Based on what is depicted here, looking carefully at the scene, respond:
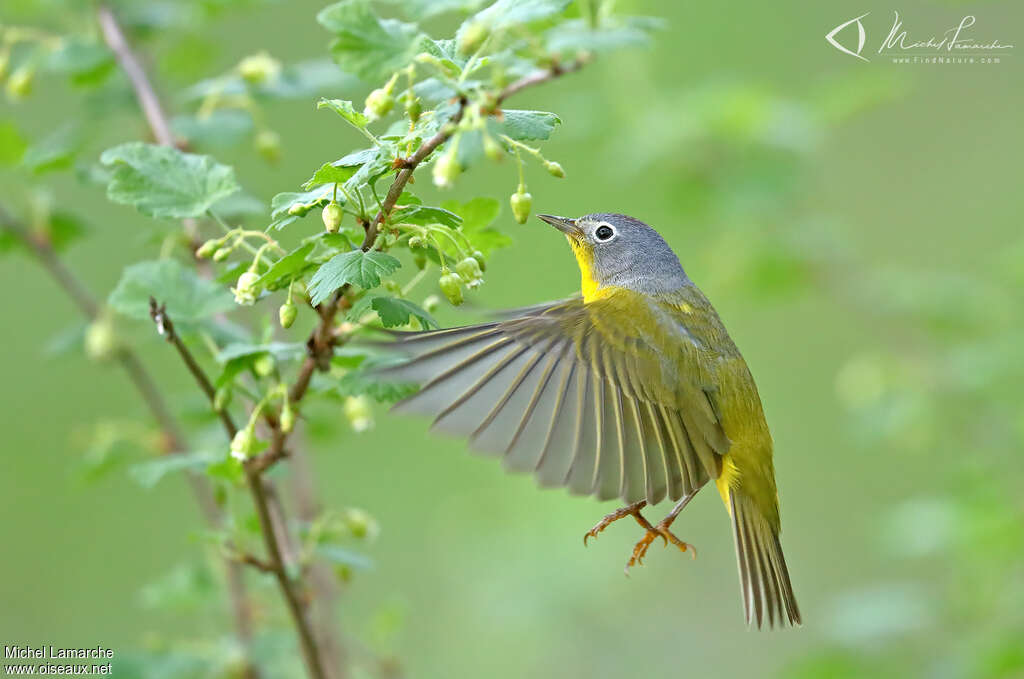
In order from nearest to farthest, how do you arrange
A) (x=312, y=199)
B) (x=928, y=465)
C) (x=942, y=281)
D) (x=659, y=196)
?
(x=312, y=199), (x=942, y=281), (x=659, y=196), (x=928, y=465)

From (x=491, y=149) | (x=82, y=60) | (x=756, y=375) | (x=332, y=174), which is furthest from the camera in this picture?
Answer: (x=756, y=375)

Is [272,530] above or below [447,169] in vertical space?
below

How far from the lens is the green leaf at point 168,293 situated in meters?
2.15

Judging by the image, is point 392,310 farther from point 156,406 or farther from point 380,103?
point 156,406

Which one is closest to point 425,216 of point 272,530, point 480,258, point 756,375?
point 480,258

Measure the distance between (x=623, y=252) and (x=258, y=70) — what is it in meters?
1.21

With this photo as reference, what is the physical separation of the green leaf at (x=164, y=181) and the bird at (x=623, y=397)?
46 centimetres

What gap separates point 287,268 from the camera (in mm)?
1766

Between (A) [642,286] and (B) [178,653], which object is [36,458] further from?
(A) [642,286]

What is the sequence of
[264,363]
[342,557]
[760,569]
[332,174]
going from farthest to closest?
[760,569] → [342,557] → [264,363] → [332,174]

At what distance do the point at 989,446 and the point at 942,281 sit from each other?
0.59 metres

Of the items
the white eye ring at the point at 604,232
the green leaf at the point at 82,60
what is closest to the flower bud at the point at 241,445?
the green leaf at the point at 82,60

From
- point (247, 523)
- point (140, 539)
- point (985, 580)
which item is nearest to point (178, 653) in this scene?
point (247, 523)

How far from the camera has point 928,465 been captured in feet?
20.9
